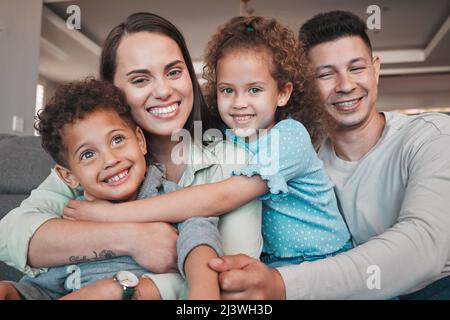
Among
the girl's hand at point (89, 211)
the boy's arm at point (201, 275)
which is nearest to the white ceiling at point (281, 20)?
the girl's hand at point (89, 211)

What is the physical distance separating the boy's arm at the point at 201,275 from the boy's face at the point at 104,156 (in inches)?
7.1

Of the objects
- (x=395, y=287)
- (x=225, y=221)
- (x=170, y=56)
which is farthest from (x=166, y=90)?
(x=395, y=287)

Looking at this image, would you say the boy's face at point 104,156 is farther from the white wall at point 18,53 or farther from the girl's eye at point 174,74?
the white wall at point 18,53

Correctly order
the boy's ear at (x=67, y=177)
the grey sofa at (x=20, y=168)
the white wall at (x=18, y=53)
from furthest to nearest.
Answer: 1. the white wall at (x=18, y=53)
2. the grey sofa at (x=20, y=168)
3. the boy's ear at (x=67, y=177)

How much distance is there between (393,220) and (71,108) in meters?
0.59

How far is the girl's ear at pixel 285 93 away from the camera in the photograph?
0.91m

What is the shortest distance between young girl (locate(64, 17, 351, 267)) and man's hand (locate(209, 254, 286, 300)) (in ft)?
0.39

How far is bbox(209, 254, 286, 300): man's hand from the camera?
578 millimetres

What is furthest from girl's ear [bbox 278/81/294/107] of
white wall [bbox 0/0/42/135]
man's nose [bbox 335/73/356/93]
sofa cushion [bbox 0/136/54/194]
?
white wall [bbox 0/0/42/135]

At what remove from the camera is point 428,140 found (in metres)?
0.79

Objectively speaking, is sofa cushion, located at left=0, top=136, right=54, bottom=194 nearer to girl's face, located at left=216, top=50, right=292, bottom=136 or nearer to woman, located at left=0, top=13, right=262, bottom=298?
woman, located at left=0, top=13, right=262, bottom=298

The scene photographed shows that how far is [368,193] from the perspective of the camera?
0.86 m

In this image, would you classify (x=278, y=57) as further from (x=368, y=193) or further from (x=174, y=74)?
(x=368, y=193)

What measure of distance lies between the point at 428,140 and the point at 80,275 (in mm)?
611
